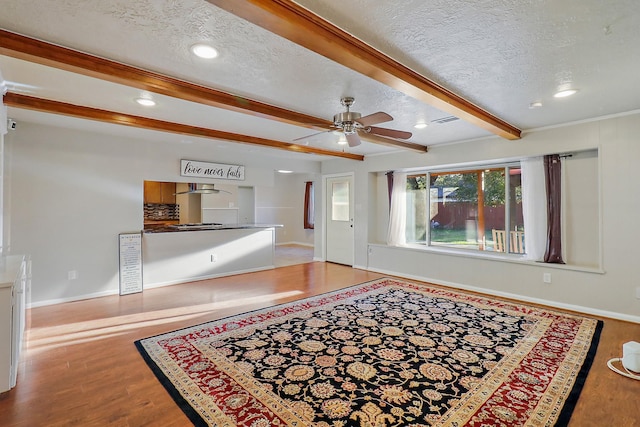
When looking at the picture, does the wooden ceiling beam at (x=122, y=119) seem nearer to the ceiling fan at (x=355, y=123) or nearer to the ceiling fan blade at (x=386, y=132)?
the ceiling fan at (x=355, y=123)

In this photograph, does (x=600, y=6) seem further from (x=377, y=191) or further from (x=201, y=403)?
(x=377, y=191)

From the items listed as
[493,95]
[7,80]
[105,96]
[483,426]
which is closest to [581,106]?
[493,95]

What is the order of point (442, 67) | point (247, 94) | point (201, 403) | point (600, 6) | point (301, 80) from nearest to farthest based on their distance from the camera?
point (600, 6), point (201, 403), point (442, 67), point (301, 80), point (247, 94)

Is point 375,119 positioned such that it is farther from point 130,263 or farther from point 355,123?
point 130,263

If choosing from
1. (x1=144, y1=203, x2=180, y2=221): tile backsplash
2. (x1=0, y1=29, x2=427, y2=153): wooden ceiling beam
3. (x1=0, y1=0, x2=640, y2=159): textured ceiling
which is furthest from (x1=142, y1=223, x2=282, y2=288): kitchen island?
(x1=0, y1=29, x2=427, y2=153): wooden ceiling beam

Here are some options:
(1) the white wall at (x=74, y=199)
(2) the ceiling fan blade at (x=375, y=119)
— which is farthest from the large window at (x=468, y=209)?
(1) the white wall at (x=74, y=199)

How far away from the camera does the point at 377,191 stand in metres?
6.64

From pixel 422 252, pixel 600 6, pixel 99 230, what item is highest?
pixel 600 6

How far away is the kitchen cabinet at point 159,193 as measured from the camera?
21.8ft

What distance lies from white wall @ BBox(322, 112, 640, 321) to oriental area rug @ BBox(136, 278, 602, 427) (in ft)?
1.50

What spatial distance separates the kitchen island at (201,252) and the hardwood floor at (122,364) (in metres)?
0.37

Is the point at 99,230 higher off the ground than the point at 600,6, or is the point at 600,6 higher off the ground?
the point at 600,6

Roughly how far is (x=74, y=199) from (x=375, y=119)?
4.23m

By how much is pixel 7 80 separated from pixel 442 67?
3612 mm
